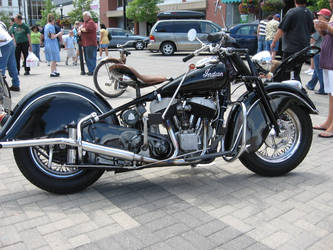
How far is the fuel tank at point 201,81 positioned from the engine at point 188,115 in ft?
0.25

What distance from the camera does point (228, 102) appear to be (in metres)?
3.72

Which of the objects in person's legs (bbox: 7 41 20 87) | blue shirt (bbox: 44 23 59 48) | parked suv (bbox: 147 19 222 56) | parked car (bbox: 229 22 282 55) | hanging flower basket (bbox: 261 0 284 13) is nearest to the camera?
person's legs (bbox: 7 41 20 87)

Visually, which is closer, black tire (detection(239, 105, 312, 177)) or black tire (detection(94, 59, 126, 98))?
black tire (detection(239, 105, 312, 177))

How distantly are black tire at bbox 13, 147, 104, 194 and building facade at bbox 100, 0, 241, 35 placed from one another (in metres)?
13.1

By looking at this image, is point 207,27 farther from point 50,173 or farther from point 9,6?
point 9,6

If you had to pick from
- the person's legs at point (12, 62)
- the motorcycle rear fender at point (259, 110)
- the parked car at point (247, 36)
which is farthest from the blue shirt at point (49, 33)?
the motorcycle rear fender at point (259, 110)

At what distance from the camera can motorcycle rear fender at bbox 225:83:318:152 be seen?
3.73 metres

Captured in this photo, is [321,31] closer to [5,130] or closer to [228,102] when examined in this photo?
[228,102]

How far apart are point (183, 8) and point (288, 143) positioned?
35514mm

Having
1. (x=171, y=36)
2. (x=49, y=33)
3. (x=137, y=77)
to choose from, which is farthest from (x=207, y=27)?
(x=137, y=77)

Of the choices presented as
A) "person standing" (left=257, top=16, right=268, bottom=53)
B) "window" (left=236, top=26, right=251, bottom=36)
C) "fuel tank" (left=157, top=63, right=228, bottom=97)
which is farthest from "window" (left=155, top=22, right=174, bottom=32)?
"fuel tank" (left=157, top=63, right=228, bottom=97)

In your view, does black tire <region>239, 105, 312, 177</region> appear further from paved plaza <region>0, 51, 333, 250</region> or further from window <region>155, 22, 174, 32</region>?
window <region>155, 22, 174, 32</region>

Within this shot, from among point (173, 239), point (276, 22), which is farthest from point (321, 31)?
point (276, 22)

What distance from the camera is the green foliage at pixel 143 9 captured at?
Result: 37.5m
